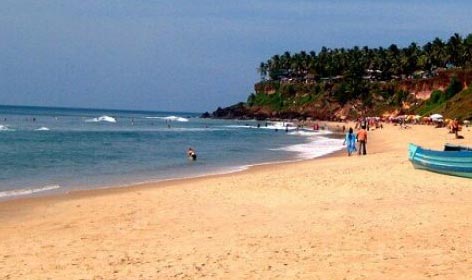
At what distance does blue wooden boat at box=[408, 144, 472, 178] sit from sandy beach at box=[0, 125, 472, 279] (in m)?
0.65

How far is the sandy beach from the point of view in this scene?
27.8 ft

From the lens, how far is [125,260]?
9211 millimetres

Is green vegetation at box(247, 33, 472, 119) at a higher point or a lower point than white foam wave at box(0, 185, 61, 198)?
higher

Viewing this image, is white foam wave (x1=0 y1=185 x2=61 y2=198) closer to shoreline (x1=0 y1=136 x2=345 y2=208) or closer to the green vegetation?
shoreline (x1=0 y1=136 x2=345 y2=208)

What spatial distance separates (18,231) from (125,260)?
3957 millimetres

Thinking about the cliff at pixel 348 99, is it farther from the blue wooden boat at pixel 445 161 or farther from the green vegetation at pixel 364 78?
the blue wooden boat at pixel 445 161

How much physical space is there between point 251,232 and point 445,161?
1034 cm

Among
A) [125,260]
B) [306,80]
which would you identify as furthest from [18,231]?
[306,80]

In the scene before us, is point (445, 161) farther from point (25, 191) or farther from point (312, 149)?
point (312, 149)

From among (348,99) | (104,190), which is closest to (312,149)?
(104,190)

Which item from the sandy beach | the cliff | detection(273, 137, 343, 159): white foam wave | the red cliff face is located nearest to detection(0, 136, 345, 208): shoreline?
the sandy beach

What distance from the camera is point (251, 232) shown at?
36.2 feet

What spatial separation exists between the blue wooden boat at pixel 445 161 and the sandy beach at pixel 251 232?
654 millimetres

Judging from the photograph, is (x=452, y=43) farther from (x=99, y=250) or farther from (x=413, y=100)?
(x=99, y=250)
